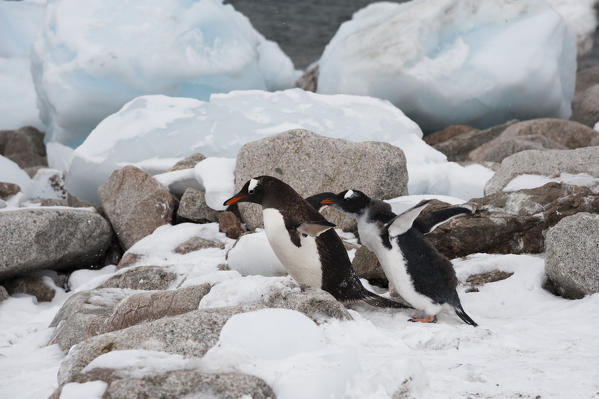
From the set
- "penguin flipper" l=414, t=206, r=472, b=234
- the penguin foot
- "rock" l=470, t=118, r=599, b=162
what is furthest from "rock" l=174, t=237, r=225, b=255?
"rock" l=470, t=118, r=599, b=162

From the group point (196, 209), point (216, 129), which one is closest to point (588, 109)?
point (216, 129)

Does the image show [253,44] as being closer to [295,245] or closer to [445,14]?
[445,14]

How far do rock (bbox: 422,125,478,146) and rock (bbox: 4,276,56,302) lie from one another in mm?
5734

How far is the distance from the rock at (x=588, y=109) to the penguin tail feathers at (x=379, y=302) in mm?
8359

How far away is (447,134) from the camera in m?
8.81

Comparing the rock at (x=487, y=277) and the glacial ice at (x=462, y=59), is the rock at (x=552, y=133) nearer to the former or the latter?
the glacial ice at (x=462, y=59)

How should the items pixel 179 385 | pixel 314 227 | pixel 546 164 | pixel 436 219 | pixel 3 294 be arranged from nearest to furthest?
pixel 179 385 → pixel 314 227 → pixel 436 219 → pixel 3 294 → pixel 546 164

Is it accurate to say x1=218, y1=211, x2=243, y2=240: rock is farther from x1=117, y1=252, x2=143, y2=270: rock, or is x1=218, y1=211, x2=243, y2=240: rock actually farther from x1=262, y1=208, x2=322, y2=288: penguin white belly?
x1=262, y1=208, x2=322, y2=288: penguin white belly

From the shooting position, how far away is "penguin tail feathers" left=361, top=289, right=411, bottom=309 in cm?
314

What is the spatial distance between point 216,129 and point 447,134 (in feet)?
12.3

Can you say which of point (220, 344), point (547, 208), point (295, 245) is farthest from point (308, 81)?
point (220, 344)

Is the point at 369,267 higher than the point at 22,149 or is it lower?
higher

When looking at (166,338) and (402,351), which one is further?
(402,351)

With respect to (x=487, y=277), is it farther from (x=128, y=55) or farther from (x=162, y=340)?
(x=128, y=55)
